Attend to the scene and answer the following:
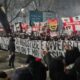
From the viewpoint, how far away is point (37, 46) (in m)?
25.6

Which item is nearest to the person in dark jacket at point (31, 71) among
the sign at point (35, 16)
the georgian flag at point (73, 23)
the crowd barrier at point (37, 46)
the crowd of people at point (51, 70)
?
the crowd of people at point (51, 70)

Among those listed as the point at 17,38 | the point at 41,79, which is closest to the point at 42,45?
the point at 17,38

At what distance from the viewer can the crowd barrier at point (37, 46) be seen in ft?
73.5

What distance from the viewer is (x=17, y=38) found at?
99.7 feet

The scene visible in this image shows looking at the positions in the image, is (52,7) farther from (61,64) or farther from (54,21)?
(61,64)

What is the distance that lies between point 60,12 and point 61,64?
54.5m

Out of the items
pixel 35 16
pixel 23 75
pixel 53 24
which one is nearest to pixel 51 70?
pixel 23 75

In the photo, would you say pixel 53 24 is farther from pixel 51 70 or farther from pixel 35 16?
pixel 51 70

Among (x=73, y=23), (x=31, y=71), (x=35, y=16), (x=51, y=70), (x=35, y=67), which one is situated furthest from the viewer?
(x=35, y=16)

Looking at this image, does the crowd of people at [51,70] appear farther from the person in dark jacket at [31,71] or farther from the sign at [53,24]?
the sign at [53,24]

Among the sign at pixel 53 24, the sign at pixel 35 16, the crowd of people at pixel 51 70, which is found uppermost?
the sign at pixel 35 16

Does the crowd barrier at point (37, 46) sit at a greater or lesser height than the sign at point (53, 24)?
lesser

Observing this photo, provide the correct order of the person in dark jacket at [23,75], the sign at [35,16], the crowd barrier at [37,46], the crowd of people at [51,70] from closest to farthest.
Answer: the person in dark jacket at [23,75]
the crowd of people at [51,70]
the sign at [35,16]
the crowd barrier at [37,46]

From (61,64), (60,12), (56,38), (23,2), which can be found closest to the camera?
(61,64)
